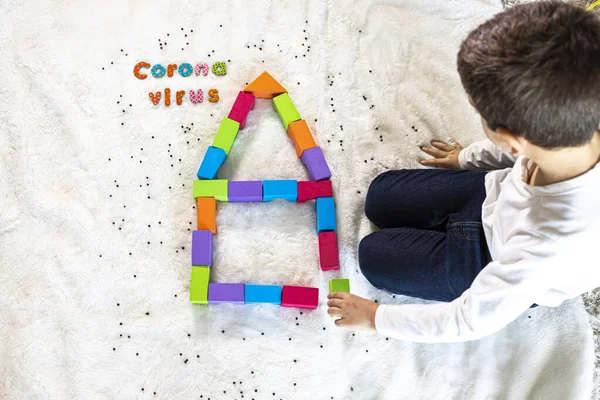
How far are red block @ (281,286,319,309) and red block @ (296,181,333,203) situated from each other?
0.20 m

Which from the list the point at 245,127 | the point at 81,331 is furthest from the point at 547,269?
the point at 81,331

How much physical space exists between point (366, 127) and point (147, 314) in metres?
0.64

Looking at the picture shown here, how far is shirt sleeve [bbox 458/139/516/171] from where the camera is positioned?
1034 mm

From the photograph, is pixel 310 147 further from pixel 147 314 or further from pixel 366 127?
pixel 147 314

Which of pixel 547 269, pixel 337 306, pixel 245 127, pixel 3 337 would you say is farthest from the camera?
pixel 245 127

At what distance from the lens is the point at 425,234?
3.51 feet

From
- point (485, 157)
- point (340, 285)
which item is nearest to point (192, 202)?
point (340, 285)

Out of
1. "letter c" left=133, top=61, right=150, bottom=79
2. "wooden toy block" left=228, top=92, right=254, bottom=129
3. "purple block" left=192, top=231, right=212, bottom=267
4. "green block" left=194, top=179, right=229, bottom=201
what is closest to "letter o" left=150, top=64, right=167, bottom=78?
"letter c" left=133, top=61, right=150, bottom=79

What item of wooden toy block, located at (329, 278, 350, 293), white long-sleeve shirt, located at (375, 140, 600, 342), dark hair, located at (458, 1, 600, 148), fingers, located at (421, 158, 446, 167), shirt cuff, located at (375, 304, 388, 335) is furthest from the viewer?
fingers, located at (421, 158, 446, 167)

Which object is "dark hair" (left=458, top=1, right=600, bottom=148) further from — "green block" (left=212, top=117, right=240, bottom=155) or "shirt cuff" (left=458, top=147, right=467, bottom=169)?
"green block" (left=212, top=117, right=240, bottom=155)

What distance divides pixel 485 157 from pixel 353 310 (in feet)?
1.32

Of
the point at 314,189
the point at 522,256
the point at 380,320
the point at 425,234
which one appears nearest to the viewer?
the point at 522,256

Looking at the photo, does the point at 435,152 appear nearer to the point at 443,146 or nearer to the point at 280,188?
the point at 443,146

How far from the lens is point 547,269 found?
759 millimetres
